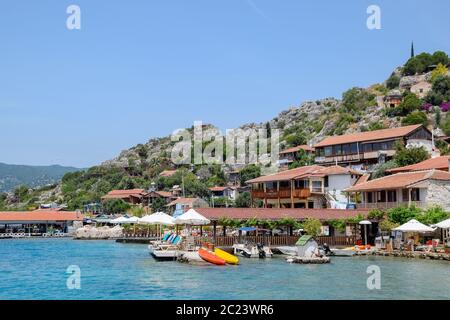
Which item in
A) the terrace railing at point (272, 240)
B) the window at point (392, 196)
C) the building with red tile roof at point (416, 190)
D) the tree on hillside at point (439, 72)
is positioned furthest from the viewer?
the tree on hillside at point (439, 72)

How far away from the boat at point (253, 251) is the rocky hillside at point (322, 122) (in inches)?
2309

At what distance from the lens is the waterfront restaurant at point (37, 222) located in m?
99.8

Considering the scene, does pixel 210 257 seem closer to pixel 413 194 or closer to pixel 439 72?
pixel 413 194

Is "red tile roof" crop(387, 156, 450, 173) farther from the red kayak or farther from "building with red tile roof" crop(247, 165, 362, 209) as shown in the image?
the red kayak

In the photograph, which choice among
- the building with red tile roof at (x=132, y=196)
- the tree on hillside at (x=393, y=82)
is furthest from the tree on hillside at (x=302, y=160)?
the tree on hillside at (x=393, y=82)

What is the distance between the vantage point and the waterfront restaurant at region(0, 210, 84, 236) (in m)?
99.8

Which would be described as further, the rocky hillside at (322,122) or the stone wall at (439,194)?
the rocky hillside at (322,122)

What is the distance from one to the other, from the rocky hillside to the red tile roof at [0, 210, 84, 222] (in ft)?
73.1

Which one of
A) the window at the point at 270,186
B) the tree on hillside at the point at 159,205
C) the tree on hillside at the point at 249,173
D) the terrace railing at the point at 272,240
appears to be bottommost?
the terrace railing at the point at 272,240

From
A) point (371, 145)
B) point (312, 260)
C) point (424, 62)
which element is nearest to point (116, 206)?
point (371, 145)

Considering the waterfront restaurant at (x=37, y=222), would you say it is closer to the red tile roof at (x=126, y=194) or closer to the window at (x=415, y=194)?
the red tile roof at (x=126, y=194)

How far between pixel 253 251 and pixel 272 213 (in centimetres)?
637

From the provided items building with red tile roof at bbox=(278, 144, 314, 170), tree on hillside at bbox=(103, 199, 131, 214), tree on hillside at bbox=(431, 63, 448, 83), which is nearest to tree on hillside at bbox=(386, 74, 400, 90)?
tree on hillside at bbox=(431, 63, 448, 83)
